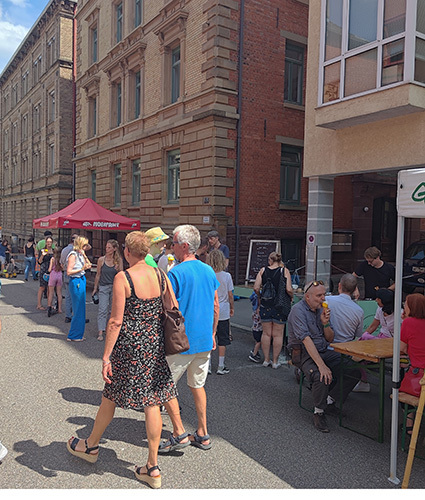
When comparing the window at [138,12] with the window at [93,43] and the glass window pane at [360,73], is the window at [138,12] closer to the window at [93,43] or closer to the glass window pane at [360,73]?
the window at [93,43]

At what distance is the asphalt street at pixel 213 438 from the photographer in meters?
3.58

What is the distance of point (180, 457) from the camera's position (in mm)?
3947

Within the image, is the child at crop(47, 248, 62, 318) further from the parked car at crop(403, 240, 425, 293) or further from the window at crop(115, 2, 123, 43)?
the window at crop(115, 2, 123, 43)

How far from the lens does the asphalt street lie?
11.7ft

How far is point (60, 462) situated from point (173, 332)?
141 centimetres

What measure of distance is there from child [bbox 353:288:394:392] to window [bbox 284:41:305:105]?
12330 mm

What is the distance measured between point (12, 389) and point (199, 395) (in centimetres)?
268

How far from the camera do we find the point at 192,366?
416cm

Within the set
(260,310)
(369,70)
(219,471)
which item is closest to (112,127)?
(369,70)

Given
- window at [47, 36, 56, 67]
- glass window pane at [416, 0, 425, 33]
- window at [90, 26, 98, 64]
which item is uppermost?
window at [47, 36, 56, 67]

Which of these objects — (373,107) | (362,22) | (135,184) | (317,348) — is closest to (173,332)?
(317,348)

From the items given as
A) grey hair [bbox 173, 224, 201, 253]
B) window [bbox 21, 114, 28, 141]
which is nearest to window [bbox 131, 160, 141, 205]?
grey hair [bbox 173, 224, 201, 253]

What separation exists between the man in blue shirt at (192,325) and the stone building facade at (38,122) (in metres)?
28.5
